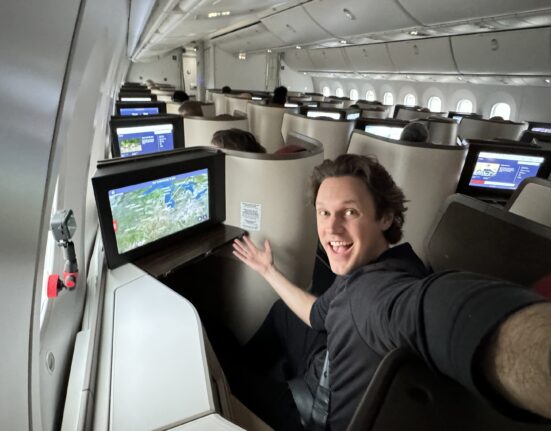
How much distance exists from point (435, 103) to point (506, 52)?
14.3ft

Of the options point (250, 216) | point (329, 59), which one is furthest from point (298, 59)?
point (250, 216)

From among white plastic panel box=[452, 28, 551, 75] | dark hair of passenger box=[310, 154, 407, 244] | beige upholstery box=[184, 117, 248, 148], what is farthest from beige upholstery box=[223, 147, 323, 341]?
white plastic panel box=[452, 28, 551, 75]

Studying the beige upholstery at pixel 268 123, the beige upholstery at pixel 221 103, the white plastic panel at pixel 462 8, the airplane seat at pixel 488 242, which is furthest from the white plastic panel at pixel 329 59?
the airplane seat at pixel 488 242

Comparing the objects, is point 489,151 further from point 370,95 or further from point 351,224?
point 370,95

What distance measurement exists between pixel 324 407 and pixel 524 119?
859 cm

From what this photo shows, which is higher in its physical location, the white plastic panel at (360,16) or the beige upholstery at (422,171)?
the white plastic panel at (360,16)

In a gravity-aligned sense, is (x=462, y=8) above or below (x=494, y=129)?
above

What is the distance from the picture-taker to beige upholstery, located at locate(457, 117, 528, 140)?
535 centimetres

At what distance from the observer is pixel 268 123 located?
6.02 m

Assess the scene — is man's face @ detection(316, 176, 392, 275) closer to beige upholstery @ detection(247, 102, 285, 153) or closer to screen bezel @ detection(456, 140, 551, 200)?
A: screen bezel @ detection(456, 140, 551, 200)

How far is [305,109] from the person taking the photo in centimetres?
565

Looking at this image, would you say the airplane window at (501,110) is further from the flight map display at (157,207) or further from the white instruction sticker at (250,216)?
the flight map display at (157,207)

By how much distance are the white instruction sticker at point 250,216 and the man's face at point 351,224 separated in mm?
753

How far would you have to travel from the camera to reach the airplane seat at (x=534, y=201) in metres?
1.45
